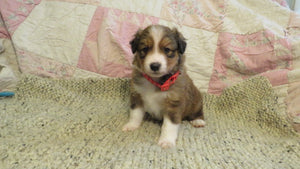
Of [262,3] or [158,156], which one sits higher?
[262,3]

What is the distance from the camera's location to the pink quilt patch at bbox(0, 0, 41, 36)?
2793 millimetres

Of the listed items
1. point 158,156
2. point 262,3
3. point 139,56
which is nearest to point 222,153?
point 158,156

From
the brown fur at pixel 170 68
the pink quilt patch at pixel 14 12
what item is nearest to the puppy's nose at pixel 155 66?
the brown fur at pixel 170 68

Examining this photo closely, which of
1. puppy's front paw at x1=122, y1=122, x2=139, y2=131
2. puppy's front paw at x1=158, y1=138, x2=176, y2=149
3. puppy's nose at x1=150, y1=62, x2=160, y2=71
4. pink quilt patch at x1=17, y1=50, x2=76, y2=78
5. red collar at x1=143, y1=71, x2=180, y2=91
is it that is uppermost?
puppy's nose at x1=150, y1=62, x2=160, y2=71

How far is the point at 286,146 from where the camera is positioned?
183 cm

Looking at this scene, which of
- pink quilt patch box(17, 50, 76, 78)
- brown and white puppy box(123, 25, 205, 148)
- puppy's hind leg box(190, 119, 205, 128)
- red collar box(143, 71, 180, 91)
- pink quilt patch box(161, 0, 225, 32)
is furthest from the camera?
pink quilt patch box(161, 0, 225, 32)

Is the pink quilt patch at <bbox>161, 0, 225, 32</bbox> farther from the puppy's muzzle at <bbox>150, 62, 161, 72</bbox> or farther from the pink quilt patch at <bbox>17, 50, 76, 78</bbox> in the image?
the pink quilt patch at <bbox>17, 50, 76, 78</bbox>

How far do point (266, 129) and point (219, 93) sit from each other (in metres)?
0.83

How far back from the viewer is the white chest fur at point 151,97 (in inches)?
82.4

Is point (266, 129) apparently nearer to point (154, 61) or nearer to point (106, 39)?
point (154, 61)

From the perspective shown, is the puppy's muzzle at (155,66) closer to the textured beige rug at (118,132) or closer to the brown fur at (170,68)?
the brown fur at (170,68)

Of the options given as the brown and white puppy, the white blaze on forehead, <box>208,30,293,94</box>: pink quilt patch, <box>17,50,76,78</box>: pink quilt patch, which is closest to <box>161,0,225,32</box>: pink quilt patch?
<box>208,30,293,94</box>: pink quilt patch

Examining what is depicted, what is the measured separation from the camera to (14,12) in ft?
9.32

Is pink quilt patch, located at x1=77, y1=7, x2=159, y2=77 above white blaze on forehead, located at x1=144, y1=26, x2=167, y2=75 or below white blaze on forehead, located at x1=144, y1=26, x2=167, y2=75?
below
